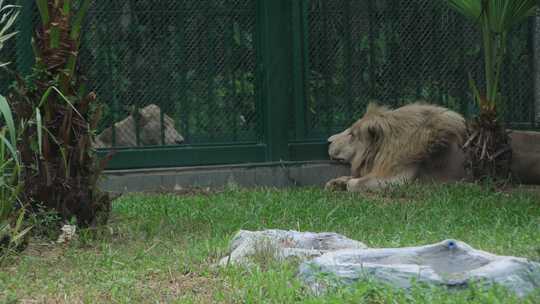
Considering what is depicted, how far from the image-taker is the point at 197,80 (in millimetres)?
8953

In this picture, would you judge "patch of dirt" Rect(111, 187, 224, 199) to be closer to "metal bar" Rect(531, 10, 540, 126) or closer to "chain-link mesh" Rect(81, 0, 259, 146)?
"chain-link mesh" Rect(81, 0, 259, 146)

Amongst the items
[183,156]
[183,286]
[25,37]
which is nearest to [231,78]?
[183,156]

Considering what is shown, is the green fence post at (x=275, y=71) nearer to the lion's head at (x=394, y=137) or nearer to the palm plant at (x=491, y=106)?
the lion's head at (x=394, y=137)

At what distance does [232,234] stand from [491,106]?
3204 mm

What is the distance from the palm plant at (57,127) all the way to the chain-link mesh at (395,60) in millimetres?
3535

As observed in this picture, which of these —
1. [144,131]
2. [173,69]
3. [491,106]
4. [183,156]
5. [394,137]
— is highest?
[173,69]

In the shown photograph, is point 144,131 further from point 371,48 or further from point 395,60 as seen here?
point 395,60

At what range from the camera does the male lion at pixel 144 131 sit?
28.9 feet

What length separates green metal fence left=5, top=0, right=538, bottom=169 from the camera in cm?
878

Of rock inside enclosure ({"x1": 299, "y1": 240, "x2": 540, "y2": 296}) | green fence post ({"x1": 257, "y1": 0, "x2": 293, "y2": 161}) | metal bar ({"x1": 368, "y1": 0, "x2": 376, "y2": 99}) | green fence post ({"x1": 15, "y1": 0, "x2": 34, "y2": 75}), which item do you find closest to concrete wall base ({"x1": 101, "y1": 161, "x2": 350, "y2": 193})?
green fence post ({"x1": 257, "y1": 0, "x2": 293, "y2": 161})

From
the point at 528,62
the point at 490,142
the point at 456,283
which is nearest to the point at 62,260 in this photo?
the point at 456,283

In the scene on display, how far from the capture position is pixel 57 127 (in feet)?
19.4

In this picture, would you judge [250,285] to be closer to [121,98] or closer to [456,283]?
[456,283]

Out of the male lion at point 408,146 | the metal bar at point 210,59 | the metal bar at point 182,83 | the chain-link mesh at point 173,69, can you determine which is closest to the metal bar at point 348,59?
the male lion at point 408,146
